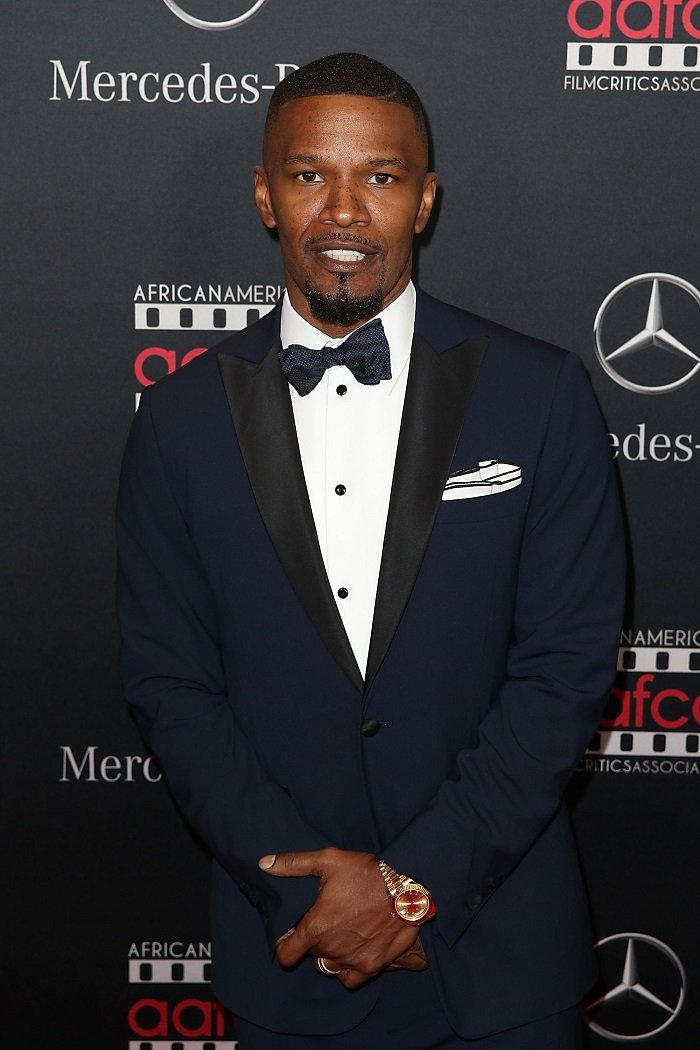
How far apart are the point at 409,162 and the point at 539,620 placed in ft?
2.24

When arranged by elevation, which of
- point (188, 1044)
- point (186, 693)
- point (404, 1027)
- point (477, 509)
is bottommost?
point (188, 1044)

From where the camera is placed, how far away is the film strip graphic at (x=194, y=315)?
2.45 m

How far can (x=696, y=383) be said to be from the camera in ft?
8.01

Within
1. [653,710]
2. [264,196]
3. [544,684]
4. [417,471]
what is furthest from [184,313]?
[653,710]

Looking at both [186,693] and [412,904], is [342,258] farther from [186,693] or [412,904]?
[412,904]

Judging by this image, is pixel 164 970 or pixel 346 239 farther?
pixel 164 970

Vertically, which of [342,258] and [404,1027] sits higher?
[342,258]

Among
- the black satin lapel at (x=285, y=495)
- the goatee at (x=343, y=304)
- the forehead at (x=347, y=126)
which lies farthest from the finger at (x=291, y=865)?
the forehead at (x=347, y=126)

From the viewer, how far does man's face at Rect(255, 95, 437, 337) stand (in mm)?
1795

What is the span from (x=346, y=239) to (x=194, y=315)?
71cm

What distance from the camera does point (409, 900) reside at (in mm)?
1747

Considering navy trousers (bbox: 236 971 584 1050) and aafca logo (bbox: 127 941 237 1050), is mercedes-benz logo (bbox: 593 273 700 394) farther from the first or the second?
aafca logo (bbox: 127 941 237 1050)

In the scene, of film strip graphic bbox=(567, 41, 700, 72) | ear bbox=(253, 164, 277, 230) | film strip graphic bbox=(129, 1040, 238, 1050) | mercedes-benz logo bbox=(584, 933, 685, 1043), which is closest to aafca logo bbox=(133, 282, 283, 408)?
ear bbox=(253, 164, 277, 230)

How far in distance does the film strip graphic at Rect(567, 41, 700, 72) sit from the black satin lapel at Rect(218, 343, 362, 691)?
92cm
